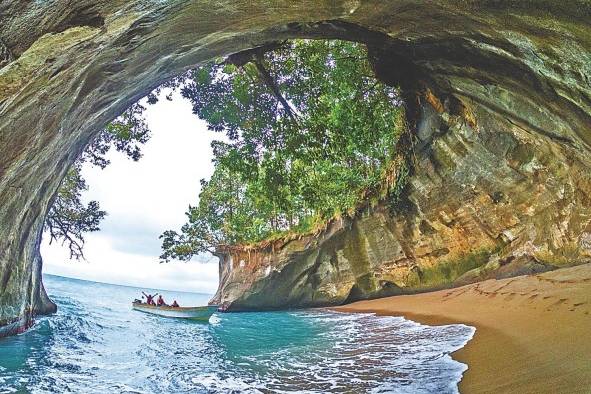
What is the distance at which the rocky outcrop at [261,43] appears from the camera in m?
3.32

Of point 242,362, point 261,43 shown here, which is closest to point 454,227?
point 242,362

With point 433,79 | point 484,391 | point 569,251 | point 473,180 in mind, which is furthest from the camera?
point 473,180

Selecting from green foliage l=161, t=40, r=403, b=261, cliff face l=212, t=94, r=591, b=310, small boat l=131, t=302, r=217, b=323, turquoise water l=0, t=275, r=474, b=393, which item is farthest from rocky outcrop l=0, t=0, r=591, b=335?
small boat l=131, t=302, r=217, b=323

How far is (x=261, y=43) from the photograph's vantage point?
6.62 m

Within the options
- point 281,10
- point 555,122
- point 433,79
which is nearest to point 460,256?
point 433,79

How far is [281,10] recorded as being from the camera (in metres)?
4.91

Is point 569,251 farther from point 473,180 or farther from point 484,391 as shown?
point 484,391

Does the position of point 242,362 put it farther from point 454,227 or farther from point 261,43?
point 454,227

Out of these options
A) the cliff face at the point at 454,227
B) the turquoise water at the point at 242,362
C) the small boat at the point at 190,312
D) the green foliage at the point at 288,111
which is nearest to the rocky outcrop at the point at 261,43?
the cliff face at the point at 454,227

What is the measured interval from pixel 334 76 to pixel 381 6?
15.2ft

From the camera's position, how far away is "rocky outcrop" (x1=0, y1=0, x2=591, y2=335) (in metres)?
3.32

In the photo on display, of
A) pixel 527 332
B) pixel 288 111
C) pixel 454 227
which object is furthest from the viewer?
pixel 454 227

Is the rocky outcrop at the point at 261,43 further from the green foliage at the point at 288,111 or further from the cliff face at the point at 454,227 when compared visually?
the green foliage at the point at 288,111

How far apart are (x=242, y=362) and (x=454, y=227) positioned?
457 inches
